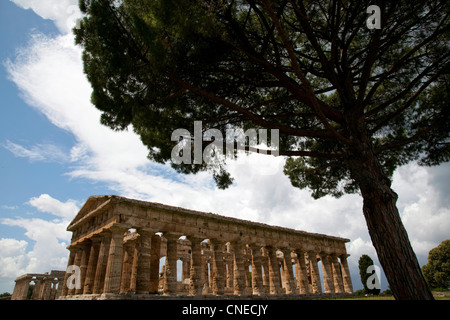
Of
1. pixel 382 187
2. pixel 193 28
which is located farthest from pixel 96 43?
pixel 382 187

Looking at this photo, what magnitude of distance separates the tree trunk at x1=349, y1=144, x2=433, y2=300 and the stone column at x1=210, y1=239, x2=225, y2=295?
11.2 meters

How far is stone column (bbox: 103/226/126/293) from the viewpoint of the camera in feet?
42.5

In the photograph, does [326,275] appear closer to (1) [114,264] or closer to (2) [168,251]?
(2) [168,251]

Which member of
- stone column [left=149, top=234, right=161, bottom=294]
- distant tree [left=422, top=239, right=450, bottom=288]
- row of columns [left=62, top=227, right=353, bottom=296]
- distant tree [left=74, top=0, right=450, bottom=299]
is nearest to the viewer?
distant tree [left=74, top=0, right=450, bottom=299]

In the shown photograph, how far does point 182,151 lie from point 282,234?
12727mm

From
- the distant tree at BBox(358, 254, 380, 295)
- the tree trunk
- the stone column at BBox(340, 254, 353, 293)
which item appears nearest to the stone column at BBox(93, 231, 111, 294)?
the tree trunk

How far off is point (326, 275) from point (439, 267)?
728 inches

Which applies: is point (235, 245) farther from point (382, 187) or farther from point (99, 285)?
point (382, 187)

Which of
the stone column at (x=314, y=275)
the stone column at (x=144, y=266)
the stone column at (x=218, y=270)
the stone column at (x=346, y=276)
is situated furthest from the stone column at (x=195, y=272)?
the stone column at (x=346, y=276)

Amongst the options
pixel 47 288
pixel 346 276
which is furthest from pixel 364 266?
pixel 47 288

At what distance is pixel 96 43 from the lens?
7930 mm

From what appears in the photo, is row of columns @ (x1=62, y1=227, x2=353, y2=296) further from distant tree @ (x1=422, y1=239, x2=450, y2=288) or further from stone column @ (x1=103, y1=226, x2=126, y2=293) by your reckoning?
distant tree @ (x1=422, y1=239, x2=450, y2=288)

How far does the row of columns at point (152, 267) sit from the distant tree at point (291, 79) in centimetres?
625

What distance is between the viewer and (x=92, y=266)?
16.7 m
